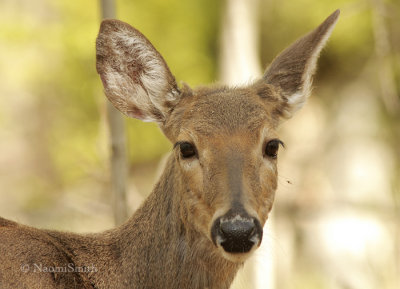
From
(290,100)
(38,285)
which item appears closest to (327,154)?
(290,100)

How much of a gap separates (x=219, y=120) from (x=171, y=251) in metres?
1.09

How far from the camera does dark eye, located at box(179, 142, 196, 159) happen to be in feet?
18.1

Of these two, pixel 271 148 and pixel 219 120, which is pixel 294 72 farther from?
pixel 219 120

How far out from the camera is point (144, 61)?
6086 millimetres

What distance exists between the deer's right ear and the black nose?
1499 mm

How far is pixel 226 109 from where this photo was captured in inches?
222

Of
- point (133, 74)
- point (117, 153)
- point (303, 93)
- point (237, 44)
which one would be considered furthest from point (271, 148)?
point (237, 44)

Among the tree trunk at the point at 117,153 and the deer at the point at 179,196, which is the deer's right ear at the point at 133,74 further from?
the tree trunk at the point at 117,153

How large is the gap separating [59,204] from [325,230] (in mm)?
7913

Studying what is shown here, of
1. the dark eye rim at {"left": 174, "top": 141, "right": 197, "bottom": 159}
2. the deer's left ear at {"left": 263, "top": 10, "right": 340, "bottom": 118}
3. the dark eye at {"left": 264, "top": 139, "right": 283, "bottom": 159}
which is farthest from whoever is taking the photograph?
the deer's left ear at {"left": 263, "top": 10, "right": 340, "bottom": 118}

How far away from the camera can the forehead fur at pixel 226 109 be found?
18.1ft

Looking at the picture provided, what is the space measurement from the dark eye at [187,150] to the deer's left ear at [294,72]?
114cm

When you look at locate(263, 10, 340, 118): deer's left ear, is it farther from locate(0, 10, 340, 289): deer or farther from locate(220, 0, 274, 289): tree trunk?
locate(220, 0, 274, 289): tree trunk

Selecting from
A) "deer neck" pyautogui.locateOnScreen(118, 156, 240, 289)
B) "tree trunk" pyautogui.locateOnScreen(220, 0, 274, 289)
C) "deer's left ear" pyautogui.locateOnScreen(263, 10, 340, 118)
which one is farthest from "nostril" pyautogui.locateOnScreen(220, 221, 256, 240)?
"tree trunk" pyautogui.locateOnScreen(220, 0, 274, 289)
